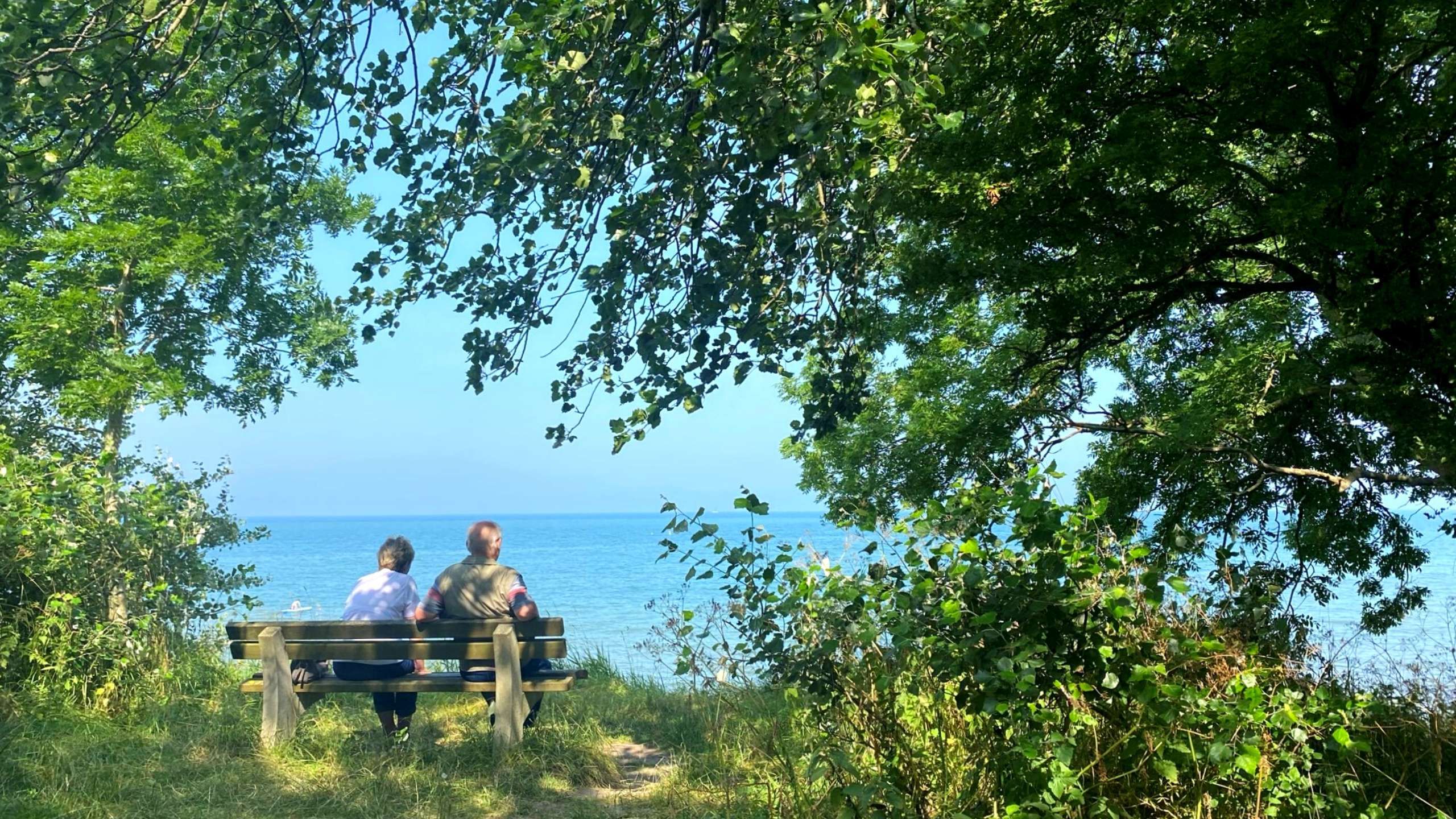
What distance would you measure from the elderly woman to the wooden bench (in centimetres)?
13

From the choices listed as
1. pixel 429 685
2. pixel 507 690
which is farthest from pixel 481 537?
pixel 507 690

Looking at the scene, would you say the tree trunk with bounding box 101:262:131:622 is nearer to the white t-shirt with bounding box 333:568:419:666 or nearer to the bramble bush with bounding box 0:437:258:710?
the bramble bush with bounding box 0:437:258:710

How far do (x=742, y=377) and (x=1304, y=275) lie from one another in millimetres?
4456

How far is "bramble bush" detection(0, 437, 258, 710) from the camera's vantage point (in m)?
6.55

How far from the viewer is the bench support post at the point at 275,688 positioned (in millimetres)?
5871

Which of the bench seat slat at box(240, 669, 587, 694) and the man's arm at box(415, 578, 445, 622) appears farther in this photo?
the man's arm at box(415, 578, 445, 622)

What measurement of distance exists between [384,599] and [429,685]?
35.6 inches

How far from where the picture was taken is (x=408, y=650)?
5.78 meters

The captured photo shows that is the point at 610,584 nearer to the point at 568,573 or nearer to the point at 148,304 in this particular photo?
the point at 568,573

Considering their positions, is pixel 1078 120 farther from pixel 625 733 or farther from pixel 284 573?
pixel 284 573

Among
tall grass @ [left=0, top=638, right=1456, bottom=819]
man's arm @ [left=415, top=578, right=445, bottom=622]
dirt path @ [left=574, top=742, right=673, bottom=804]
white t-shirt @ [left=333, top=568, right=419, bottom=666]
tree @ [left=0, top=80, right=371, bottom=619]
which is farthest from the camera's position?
tree @ [left=0, top=80, right=371, bottom=619]

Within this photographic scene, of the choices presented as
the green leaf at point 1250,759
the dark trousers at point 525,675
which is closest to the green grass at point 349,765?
the dark trousers at point 525,675

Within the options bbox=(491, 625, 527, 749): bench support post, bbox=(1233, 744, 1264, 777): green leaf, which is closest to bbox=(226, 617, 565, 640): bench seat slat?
bbox=(491, 625, 527, 749): bench support post

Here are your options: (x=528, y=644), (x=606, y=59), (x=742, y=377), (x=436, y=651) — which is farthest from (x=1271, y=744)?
(x=436, y=651)
